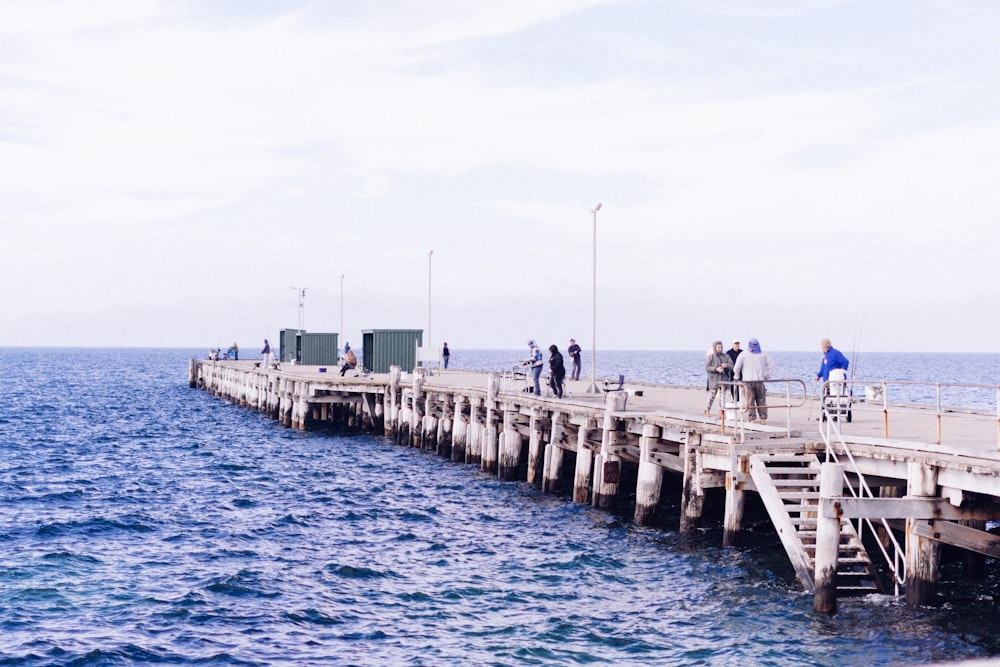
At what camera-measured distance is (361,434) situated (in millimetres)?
45062

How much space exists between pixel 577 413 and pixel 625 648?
11.8m

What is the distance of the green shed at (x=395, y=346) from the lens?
49.6m

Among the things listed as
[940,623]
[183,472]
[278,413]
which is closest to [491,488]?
[183,472]

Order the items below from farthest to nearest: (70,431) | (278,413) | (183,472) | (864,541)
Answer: (278,413) < (70,431) < (183,472) < (864,541)

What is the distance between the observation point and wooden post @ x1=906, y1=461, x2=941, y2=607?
14781 millimetres

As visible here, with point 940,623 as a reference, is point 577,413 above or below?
above

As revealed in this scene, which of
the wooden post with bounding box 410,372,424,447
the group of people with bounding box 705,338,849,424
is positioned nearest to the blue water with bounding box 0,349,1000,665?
the group of people with bounding box 705,338,849,424

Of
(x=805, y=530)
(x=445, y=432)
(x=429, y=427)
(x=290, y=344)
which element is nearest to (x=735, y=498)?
(x=805, y=530)

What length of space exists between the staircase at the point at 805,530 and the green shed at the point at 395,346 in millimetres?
33672

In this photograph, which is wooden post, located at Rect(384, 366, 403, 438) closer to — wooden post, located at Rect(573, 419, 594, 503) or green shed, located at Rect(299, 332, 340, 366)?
wooden post, located at Rect(573, 419, 594, 503)

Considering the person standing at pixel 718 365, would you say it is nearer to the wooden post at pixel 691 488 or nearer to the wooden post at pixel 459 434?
the wooden post at pixel 691 488

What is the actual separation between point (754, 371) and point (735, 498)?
314cm

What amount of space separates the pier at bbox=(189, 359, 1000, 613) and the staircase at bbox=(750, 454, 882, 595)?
29 millimetres

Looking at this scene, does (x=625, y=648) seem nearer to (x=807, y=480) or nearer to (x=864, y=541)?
(x=807, y=480)
